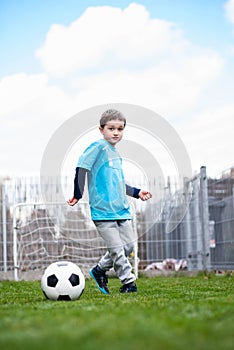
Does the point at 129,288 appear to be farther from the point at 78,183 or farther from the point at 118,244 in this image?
the point at 78,183

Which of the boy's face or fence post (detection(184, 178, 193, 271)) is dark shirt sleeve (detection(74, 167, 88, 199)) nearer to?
the boy's face

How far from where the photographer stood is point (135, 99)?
877 centimetres

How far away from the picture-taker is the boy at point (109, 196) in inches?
232

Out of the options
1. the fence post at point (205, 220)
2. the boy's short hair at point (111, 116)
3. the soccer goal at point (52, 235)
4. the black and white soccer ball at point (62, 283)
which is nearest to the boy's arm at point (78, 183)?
the boy's short hair at point (111, 116)

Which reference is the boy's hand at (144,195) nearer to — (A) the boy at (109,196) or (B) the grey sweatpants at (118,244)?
(A) the boy at (109,196)

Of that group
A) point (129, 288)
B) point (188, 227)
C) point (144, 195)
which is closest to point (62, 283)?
point (129, 288)

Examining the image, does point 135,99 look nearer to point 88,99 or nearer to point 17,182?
point 88,99

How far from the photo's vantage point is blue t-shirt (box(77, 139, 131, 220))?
592cm

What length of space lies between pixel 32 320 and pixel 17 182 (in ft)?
30.4

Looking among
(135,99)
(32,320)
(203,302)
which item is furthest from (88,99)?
(32,320)

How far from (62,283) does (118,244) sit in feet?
3.40

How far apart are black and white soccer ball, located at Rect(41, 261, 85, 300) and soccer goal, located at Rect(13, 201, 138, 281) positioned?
696 cm

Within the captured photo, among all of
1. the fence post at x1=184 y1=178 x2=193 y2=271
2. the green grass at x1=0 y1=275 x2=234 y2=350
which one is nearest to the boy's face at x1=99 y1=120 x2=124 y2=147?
the green grass at x1=0 y1=275 x2=234 y2=350

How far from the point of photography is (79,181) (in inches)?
232
